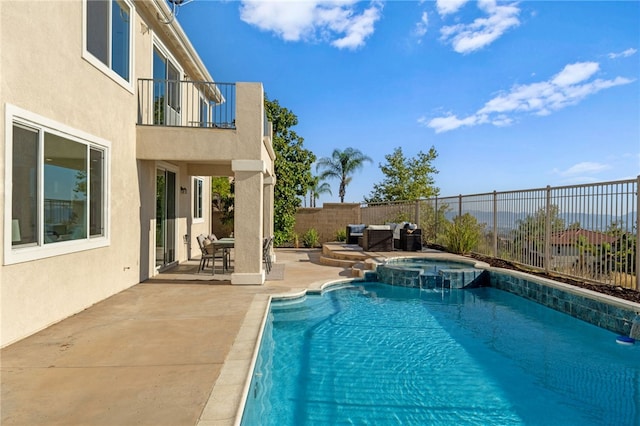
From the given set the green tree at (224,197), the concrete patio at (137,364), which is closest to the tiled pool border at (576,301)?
the concrete patio at (137,364)

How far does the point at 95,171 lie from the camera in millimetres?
6906

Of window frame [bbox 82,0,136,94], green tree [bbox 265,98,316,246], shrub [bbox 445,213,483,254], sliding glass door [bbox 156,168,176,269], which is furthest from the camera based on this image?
green tree [bbox 265,98,316,246]

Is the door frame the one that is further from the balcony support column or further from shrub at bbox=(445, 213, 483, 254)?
shrub at bbox=(445, 213, 483, 254)

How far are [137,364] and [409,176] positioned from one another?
24441mm

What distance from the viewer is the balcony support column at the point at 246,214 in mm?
8867

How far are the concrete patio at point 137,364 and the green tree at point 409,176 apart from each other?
20579 mm

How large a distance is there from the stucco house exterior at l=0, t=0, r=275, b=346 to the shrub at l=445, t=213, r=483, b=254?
875 cm

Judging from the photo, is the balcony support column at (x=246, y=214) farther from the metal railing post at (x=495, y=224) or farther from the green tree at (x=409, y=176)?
the green tree at (x=409, y=176)

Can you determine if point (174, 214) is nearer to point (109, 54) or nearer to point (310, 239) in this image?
point (109, 54)

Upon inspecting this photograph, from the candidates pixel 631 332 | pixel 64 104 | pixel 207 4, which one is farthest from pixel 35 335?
pixel 207 4

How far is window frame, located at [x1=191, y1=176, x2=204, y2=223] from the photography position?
14.3 m

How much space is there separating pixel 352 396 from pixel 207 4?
474 inches

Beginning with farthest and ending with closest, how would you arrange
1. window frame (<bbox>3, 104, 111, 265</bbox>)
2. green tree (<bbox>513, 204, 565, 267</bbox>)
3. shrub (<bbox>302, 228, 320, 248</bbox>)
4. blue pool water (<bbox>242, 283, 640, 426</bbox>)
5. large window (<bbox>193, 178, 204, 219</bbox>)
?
shrub (<bbox>302, 228, 320, 248</bbox>), large window (<bbox>193, 178, 204, 219</bbox>), green tree (<bbox>513, 204, 565, 267</bbox>), window frame (<bbox>3, 104, 111, 265</bbox>), blue pool water (<bbox>242, 283, 640, 426</bbox>)

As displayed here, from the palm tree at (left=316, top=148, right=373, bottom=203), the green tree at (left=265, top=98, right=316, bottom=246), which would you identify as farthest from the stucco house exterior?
the palm tree at (left=316, top=148, right=373, bottom=203)
